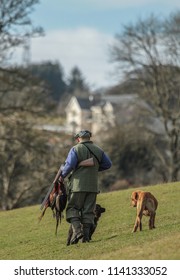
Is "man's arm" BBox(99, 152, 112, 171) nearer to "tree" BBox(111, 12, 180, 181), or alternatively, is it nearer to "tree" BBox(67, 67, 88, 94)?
"tree" BBox(111, 12, 180, 181)

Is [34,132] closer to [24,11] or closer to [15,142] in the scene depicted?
[15,142]

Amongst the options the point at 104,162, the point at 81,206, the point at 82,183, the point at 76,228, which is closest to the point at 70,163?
the point at 82,183

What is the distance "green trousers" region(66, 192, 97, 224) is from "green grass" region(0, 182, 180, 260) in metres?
0.49

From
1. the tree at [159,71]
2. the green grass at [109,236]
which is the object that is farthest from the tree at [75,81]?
the green grass at [109,236]

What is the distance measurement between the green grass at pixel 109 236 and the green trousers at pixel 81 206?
1.60ft

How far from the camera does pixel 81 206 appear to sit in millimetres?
13672

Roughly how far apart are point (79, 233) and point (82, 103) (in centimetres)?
12062

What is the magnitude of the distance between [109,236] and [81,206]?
4.26 feet

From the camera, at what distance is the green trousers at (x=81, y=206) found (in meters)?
13.6

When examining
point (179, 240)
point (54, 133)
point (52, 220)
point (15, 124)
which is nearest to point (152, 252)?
point (179, 240)

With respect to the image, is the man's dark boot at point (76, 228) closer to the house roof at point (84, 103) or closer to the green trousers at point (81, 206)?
the green trousers at point (81, 206)

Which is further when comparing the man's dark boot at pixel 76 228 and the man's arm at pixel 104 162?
the man's arm at pixel 104 162

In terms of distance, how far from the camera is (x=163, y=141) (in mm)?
58594

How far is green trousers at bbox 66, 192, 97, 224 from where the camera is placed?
13.6 m
